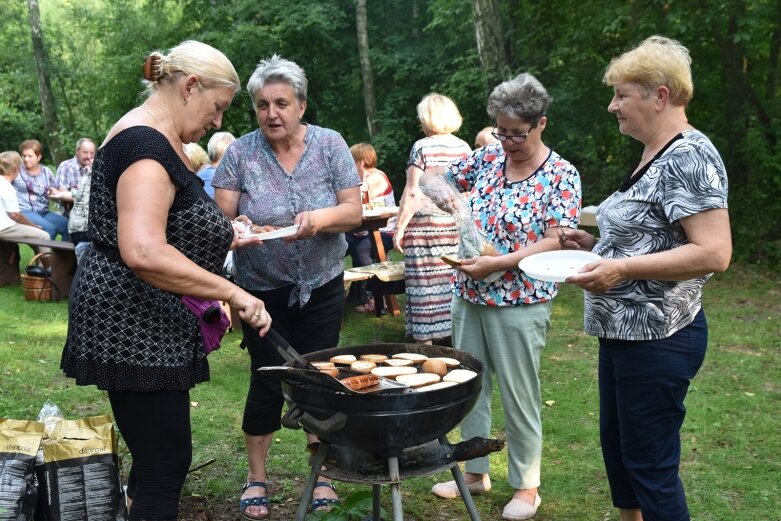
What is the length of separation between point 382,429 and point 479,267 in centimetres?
109

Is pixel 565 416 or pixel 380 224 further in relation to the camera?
pixel 380 224

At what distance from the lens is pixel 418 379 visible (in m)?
2.82

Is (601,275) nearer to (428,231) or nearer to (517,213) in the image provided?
(517,213)

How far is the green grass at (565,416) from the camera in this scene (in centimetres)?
390

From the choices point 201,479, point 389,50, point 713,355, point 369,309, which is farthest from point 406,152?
point 201,479

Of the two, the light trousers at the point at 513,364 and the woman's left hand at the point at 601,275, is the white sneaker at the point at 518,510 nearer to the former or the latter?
the light trousers at the point at 513,364

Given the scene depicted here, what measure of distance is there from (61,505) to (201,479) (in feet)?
3.28

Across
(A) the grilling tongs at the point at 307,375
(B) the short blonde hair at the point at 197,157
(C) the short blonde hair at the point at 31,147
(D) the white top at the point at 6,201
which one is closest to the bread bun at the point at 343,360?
(A) the grilling tongs at the point at 307,375

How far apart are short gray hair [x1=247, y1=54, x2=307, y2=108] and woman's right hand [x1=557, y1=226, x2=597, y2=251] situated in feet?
4.25

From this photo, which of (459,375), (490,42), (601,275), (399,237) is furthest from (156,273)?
(490,42)

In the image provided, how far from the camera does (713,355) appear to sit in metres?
6.36

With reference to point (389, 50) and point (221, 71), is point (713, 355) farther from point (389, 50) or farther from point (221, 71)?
point (389, 50)

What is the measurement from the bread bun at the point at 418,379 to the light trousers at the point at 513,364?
804 millimetres

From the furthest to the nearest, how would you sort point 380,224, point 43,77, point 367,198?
1. point 43,77
2. point 367,198
3. point 380,224
